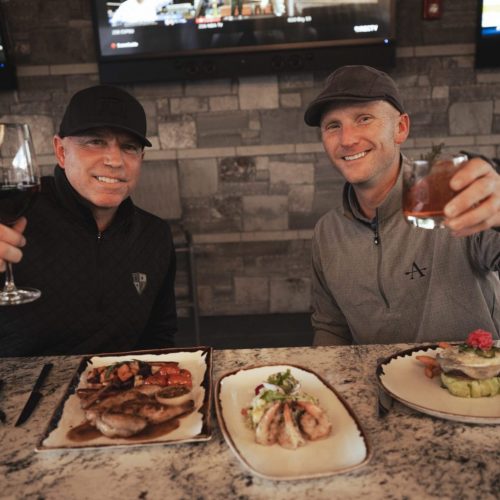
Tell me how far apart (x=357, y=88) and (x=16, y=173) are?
1066mm

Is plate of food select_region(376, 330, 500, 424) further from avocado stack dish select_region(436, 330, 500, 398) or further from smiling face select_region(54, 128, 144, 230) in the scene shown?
smiling face select_region(54, 128, 144, 230)

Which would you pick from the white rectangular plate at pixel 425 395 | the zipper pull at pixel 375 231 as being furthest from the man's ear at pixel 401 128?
the white rectangular plate at pixel 425 395

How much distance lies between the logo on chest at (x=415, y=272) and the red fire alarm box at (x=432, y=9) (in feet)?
8.76

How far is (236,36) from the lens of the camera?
145 inches

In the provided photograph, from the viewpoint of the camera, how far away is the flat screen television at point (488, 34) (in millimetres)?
3617

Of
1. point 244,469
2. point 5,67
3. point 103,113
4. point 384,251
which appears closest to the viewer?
point 244,469

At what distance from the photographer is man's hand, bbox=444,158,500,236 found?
1127 millimetres

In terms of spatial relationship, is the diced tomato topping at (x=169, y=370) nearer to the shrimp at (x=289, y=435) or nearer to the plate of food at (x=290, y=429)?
the plate of food at (x=290, y=429)

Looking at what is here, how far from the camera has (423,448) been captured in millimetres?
987

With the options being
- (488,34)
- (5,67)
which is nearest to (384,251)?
(488,34)

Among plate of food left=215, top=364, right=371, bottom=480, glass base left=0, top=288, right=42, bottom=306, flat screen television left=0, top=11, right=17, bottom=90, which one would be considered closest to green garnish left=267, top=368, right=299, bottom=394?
plate of food left=215, top=364, right=371, bottom=480

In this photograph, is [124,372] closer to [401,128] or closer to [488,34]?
[401,128]

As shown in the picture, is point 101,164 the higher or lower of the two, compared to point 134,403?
higher

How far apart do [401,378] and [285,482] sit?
432 millimetres
